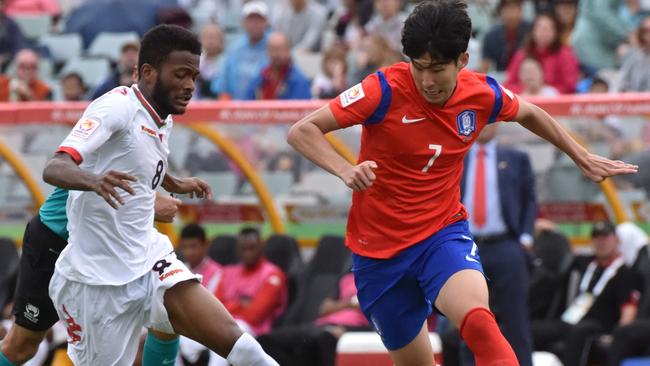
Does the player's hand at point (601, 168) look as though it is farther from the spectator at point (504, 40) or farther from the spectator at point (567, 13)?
the spectator at point (567, 13)

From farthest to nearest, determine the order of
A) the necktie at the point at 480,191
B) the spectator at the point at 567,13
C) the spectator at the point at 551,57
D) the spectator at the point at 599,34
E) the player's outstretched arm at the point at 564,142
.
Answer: the spectator at the point at 599,34
the spectator at the point at 567,13
the spectator at the point at 551,57
the necktie at the point at 480,191
the player's outstretched arm at the point at 564,142

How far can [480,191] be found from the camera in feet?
38.4

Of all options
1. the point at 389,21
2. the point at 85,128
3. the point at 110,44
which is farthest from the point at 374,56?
the point at 85,128

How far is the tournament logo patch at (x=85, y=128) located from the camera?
7.77 m

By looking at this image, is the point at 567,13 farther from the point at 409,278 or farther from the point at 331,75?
the point at 409,278

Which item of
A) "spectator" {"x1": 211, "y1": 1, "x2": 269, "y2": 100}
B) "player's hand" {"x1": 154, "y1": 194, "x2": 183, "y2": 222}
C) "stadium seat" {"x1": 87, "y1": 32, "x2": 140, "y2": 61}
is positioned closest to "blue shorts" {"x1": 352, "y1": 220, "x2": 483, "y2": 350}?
"player's hand" {"x1": 154, "y1": 194, "x2": 183, "y2": 222}

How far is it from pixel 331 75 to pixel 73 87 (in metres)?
2.59

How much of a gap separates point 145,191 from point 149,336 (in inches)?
40.2

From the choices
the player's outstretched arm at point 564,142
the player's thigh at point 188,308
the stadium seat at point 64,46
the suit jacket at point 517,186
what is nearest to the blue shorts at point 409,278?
the player's outstretched arm at point 564,142

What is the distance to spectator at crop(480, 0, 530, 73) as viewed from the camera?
15.9 m

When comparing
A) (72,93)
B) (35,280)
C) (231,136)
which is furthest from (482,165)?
(72,93)

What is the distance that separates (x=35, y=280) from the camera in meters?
8.89

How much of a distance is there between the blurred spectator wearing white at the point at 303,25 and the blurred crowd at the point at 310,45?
1 centimetres

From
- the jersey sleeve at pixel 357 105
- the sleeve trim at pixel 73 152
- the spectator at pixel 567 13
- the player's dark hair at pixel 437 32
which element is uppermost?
the player's dark hair at pixel 437 32
